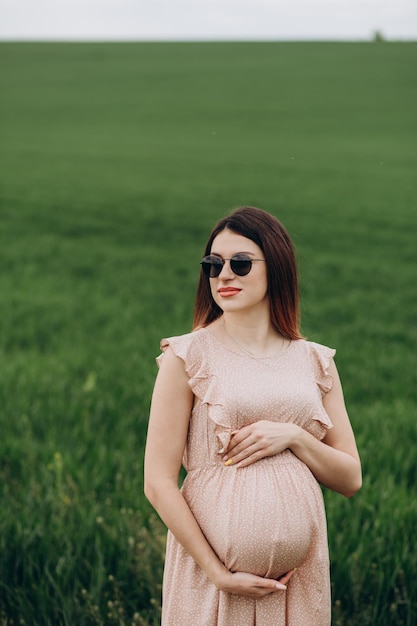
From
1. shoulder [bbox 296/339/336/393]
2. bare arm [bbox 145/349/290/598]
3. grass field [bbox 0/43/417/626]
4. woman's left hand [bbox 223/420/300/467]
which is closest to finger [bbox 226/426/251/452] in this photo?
woman's left hand [bbox 223/420/300/467]

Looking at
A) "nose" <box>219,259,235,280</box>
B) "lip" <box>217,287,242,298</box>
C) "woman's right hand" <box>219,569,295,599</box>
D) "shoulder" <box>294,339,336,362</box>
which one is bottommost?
"woman's right hand" <box>219,569,295,599</box>

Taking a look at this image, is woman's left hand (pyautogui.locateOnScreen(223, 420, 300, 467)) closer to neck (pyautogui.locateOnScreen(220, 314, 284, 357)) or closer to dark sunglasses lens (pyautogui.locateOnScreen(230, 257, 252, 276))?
neck (pyautogui.locateOnScreen(220, 314, 284, 357))

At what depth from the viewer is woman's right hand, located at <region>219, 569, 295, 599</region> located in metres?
1.96

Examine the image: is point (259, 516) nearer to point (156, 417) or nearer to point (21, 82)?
point (156, 417)

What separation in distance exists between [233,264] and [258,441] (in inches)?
15.5

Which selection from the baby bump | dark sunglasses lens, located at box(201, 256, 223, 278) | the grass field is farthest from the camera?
the grass field

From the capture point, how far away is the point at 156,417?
6.65 feet

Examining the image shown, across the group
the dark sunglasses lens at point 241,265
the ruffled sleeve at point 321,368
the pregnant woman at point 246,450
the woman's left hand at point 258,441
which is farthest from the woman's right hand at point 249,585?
the dark sunglasses lens at point 241,265

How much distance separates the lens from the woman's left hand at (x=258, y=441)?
1.96 m

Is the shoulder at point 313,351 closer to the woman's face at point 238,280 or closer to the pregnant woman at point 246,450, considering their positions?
the pregnant woman at point 246,450

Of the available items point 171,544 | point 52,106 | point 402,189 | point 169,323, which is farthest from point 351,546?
point 52,106

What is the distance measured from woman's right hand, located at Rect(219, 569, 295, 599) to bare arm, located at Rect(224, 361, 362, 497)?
0.24 metres

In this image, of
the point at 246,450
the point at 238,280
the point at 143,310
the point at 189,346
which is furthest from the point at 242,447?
the point at 143,310

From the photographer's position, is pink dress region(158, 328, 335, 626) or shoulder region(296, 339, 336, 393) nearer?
pink dress region(158, 328, 335, 626)
